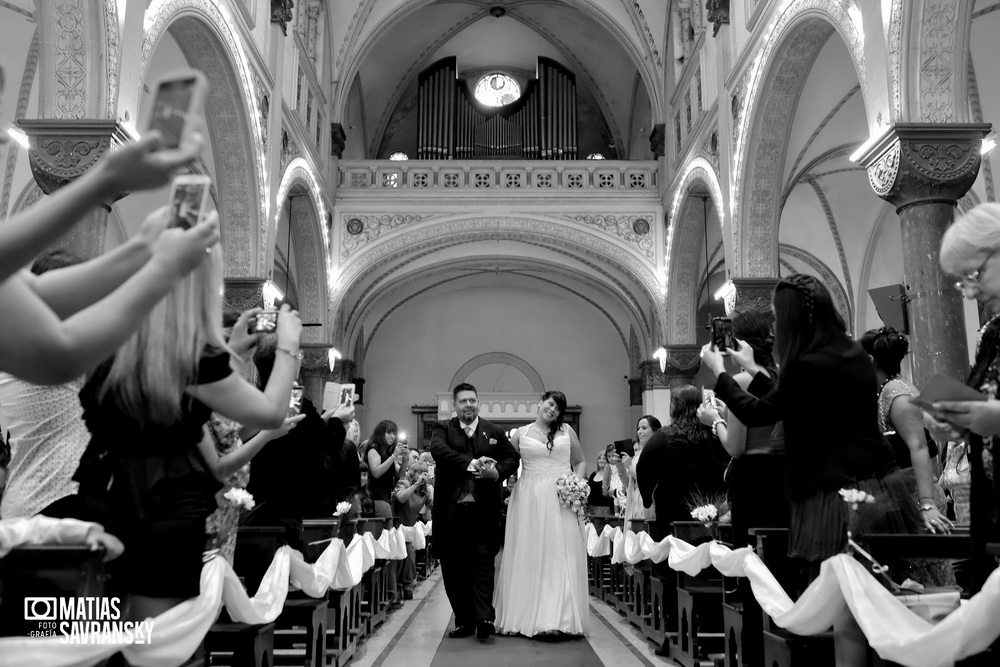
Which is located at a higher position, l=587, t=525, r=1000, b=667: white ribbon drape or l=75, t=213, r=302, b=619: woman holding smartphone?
l=75, t=213, r=302, b=619: woman holding smartphone

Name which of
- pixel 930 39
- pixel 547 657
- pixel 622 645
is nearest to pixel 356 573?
pixel 547 657

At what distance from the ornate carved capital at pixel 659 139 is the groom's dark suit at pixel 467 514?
1064 centimetres

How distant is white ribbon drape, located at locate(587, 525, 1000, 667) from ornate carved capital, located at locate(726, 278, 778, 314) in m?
7.38

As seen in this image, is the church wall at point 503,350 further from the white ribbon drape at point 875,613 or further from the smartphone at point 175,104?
the smartphone at point 175,104

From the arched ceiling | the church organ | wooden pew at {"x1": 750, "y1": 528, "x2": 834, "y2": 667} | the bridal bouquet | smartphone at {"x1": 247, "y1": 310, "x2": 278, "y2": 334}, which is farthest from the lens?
the church organ

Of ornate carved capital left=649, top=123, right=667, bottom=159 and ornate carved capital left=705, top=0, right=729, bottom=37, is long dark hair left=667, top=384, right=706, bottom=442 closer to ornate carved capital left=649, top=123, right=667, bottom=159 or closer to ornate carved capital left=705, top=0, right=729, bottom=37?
ornate carved capital left=705, top=0, right=729, bottom=37

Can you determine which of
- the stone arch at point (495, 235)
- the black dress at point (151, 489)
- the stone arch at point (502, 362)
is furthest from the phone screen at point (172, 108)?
the stone arch at point (502, 362)

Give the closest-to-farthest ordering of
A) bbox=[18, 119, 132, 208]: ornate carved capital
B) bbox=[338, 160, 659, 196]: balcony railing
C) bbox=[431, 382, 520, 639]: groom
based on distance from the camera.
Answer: bbox=[431, 382, 520, 639]: groom → bbox=[18, 119, 132, 208]: ornate carved capital → bbox=[338, 160, 659, 196]: balcony railing

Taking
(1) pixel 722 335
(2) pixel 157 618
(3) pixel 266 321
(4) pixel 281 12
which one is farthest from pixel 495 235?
(2) pixel 157 618

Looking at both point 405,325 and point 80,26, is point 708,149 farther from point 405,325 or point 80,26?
point 405,325

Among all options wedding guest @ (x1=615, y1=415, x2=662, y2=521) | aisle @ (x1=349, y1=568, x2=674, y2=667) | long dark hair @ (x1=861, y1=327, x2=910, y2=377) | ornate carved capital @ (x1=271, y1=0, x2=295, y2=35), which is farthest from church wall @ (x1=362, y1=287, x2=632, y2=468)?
long dark hair @ (x1=861, y1=327, x2=910, y2=377)

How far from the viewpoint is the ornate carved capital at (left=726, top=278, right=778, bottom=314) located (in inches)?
416

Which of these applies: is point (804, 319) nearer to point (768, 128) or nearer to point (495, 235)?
point (768, 128)

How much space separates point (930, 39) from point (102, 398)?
260 inches
